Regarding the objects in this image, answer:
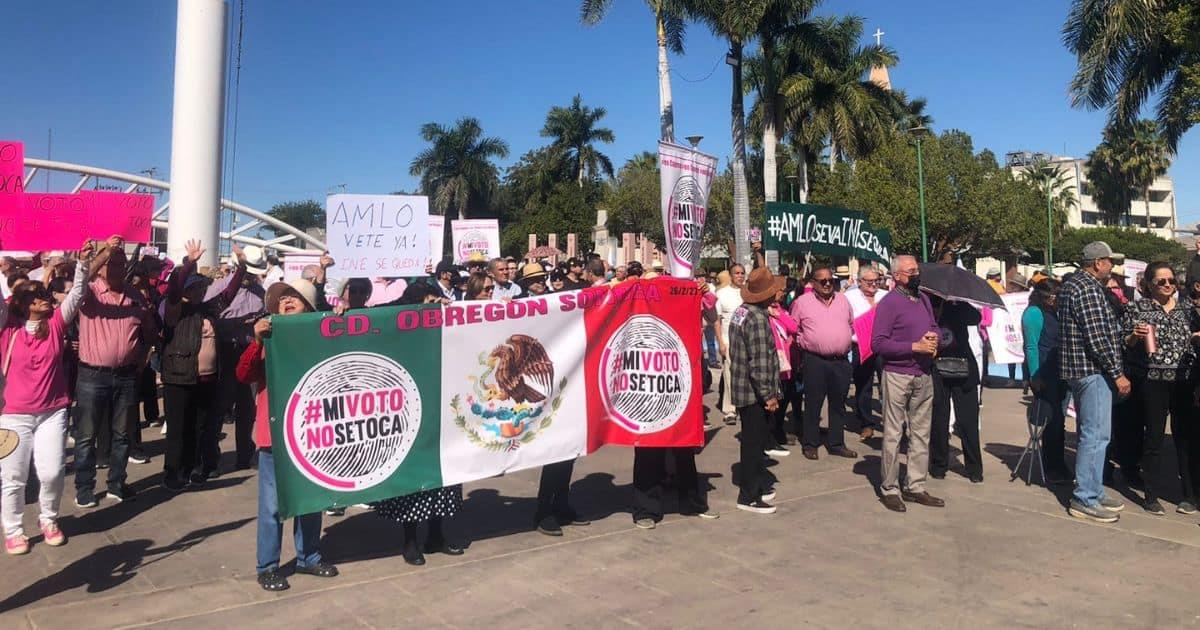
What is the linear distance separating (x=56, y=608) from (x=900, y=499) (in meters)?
5.96

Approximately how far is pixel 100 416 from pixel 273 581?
2771 mm

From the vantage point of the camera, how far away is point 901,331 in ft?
23.9

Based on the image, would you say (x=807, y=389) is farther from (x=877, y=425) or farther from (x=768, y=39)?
(x=768, y=39)

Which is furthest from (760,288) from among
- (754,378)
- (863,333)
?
(863,333)

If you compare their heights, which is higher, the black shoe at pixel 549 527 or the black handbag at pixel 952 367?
the black handbag at pixel 952 367

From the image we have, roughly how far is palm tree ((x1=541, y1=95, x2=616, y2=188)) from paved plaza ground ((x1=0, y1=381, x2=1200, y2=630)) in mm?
61224

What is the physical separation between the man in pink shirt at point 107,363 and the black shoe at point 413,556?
2.97 m

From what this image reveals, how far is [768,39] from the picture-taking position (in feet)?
102

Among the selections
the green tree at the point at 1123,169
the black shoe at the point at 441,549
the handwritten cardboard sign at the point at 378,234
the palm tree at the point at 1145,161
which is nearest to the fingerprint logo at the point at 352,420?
the black shoe at the point at 441,549

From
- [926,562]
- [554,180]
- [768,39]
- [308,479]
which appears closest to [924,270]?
[926,562]

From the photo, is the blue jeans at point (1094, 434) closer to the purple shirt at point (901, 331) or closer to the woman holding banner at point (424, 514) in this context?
the purple shirt at point (901, 331)

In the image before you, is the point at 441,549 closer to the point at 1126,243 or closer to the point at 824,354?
the point at 824,354

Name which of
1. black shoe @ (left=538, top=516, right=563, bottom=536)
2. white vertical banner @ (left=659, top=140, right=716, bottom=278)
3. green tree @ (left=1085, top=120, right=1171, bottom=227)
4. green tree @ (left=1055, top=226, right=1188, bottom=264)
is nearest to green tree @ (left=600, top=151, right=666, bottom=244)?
green tree @ (left=1055, top=226, right=1188, bottom=264)

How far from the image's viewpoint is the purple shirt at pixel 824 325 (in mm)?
9039
